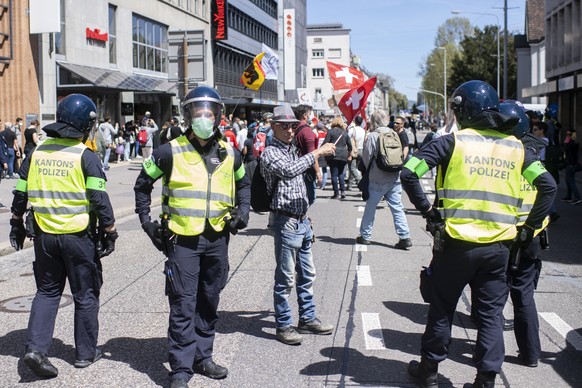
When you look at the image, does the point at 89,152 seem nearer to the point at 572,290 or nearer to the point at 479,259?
the point at 479,259

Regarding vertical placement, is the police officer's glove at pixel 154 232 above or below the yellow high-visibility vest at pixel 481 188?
below

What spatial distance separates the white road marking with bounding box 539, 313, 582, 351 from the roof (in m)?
48.7

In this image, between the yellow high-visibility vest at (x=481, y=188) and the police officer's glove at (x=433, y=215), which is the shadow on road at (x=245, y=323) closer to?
the police officer's glove at (x=433, y=215)

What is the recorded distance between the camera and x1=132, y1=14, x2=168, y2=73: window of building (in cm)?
3466

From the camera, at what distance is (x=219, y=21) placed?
49.4m

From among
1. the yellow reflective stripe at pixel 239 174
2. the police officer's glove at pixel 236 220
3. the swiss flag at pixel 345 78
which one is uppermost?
the swiss flag at pixel 345 78

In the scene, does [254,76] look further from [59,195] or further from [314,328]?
[59,195]

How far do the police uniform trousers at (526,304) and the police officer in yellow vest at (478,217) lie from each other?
753 mm

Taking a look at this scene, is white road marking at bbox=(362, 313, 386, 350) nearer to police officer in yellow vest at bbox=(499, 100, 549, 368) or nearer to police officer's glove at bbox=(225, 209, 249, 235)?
police officer in yellow vest at bbox=(499, 100, 549, 368)

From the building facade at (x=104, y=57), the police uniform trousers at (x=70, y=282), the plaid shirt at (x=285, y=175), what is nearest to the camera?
the police uniform trousers at (x=70, y=282)

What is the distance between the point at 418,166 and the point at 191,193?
142 centimetres

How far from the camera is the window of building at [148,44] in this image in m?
34.7

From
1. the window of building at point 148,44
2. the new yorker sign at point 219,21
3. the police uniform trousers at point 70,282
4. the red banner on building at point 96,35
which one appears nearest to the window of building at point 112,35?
the red banner on building at point 96,35

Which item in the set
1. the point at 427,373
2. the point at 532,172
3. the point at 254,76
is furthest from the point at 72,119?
the point at 254,76
